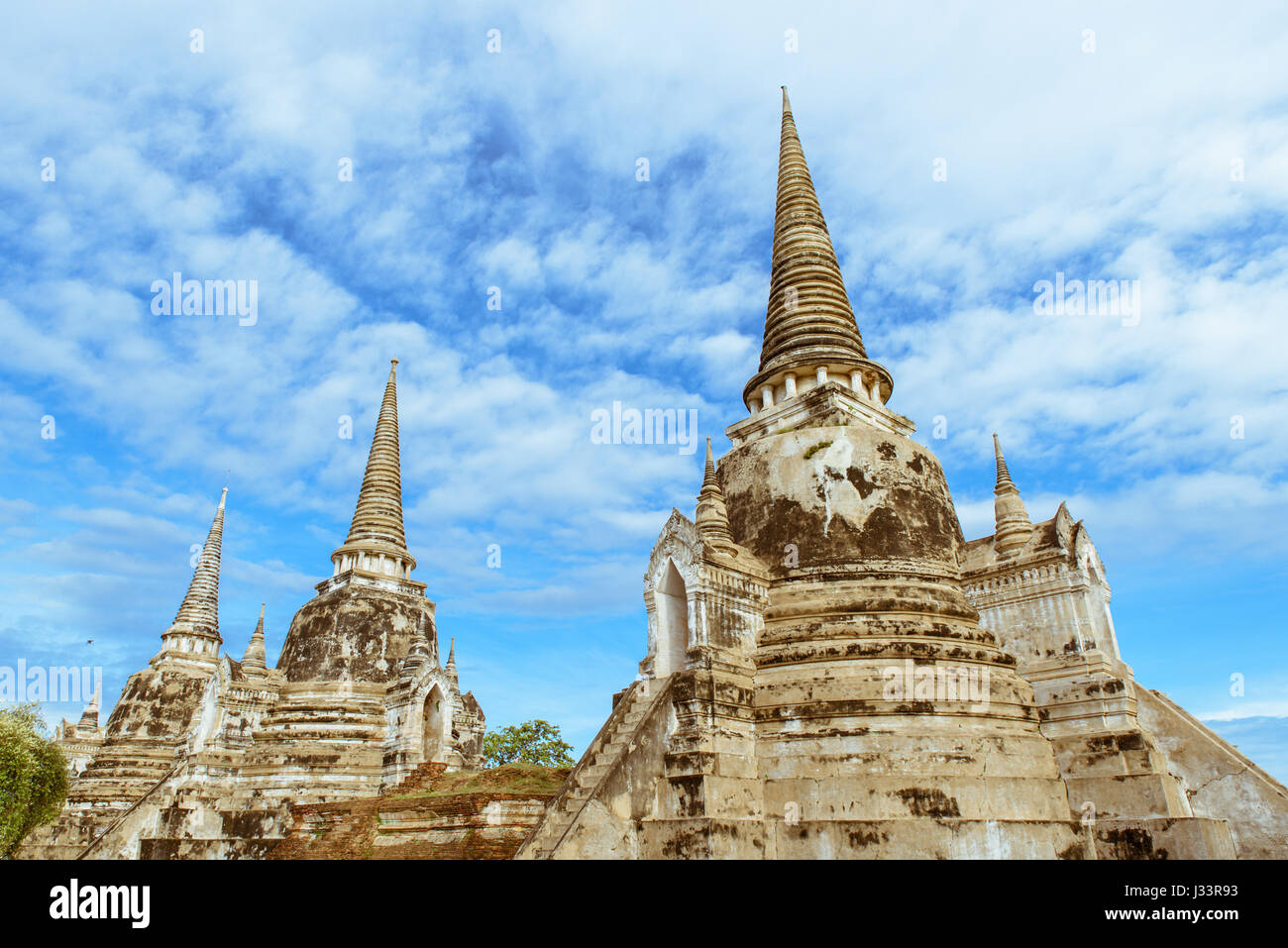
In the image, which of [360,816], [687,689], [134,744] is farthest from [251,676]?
[687,689]

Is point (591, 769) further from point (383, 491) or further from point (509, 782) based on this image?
point (383, 491)

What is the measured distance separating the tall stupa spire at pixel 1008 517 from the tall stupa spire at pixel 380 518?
64.4 feet

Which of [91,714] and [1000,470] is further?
[91,714]

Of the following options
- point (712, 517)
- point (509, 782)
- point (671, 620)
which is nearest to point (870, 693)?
point (671, 620)

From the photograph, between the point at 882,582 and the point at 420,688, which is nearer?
the point at 882,582

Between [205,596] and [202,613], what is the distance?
3.09 feet

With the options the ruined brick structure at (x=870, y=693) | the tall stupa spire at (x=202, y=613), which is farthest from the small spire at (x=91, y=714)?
the ruined brick structure at (x=870, y=693)

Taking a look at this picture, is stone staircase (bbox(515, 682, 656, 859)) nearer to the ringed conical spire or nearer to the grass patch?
the grass patch

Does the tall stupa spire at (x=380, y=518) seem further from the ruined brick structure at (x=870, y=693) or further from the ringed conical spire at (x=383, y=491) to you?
the ruined brick structure at (x=870, y=693)

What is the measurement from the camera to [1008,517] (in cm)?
1858

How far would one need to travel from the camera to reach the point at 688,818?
12.3 metres
